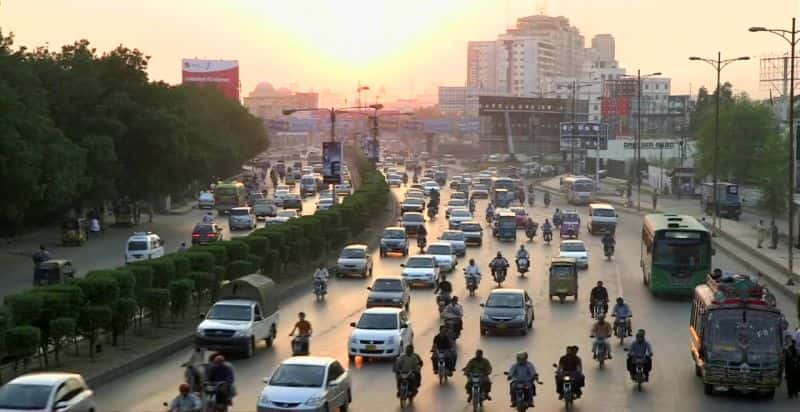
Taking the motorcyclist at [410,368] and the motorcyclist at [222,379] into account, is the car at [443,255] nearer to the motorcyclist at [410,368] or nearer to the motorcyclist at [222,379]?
the motorcyclist at [410,368]

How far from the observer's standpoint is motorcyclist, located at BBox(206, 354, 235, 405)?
2141cm

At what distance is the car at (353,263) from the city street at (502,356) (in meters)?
0.52

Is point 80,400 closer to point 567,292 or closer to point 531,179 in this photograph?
point 567,292

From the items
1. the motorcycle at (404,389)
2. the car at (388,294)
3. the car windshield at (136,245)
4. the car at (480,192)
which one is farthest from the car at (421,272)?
the car at (480,192)

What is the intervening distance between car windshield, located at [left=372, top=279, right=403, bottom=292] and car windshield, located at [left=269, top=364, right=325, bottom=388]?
17.0 m

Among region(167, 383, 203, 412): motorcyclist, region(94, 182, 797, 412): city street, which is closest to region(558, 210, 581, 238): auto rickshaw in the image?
region(94, 182, 797, 412): city street

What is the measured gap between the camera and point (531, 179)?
474 feet

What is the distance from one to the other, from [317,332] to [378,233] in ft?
111

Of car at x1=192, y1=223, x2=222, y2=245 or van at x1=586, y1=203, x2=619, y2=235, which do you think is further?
van at x1=586, y1=203, x2=619, y2=235

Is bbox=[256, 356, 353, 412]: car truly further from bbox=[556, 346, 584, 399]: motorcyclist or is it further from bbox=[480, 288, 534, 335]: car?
bbox=[480, 288, 534, 335]: car

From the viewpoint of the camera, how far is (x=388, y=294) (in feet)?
127

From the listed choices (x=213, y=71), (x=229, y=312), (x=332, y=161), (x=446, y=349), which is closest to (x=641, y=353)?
(x=446, y=349)

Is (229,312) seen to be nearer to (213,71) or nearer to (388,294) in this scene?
(388,294)

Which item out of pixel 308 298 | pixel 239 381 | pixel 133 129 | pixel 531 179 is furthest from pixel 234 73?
pixel 239 381
